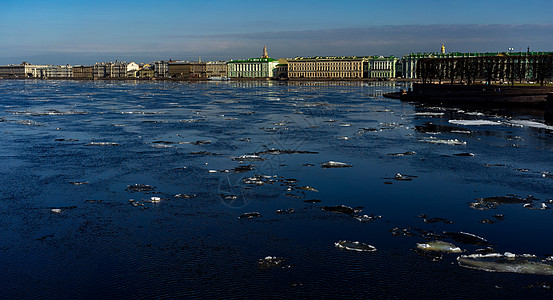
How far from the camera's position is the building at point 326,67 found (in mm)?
181500

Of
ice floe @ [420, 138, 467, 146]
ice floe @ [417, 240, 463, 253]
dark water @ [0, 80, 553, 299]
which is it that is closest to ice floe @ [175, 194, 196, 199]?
dark water @ [0, 80, 553, 299]

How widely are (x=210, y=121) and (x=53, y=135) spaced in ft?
30.6

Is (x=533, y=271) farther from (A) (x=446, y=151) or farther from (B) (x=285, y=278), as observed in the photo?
(A) (x=446, y=151)

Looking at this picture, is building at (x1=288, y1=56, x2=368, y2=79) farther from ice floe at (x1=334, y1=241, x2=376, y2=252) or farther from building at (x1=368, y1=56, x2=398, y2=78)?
ice floe at (x1=334, y1=241, x2=376, y2=252)

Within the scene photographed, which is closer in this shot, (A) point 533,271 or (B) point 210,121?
(A) point 533,271

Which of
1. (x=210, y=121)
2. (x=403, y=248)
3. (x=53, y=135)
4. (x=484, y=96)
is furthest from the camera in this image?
(x=484, y=96)

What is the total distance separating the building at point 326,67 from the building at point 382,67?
2.81 meters

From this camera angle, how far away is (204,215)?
1038cm

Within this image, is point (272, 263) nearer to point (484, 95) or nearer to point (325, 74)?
point (484, 95)

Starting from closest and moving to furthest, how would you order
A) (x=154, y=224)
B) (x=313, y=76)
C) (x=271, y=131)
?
(x=154, y=224), (x=271, y=131), (x=313, y=76)

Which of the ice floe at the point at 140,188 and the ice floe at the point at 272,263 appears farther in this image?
the ice floe at the point at 140,188

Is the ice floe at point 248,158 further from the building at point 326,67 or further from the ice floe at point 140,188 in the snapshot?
the building at point 326,67

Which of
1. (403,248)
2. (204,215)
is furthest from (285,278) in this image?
(204,215)

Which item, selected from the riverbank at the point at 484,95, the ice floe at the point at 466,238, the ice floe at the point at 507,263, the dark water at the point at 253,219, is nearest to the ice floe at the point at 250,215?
the dark water at the point at 253,219
